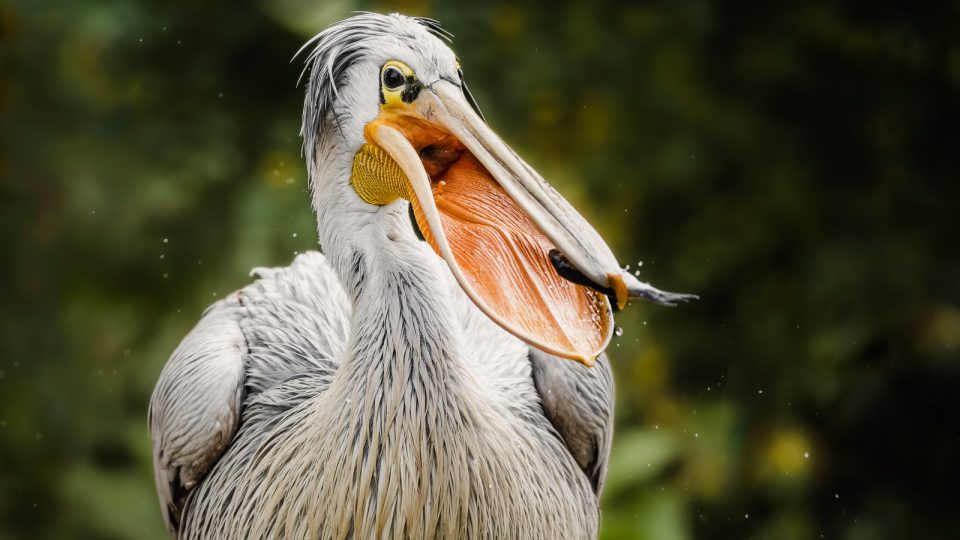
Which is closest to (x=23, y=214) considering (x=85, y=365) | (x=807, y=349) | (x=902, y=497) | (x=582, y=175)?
(x=85, y=365)

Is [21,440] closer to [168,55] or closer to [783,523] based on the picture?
[168,55]

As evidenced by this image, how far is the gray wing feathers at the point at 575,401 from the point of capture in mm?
2879

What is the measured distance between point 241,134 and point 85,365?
1.19m

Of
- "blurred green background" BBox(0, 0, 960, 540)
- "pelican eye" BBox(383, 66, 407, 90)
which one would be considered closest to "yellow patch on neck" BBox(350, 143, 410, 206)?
"pelican eye" BBox(383, 66, 407, 90)

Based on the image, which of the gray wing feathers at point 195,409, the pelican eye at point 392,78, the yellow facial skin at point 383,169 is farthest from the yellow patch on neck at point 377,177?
the gray wing feathers at point 195,409

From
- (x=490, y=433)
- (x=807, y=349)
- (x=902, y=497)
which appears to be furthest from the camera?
(x=807, y=349)

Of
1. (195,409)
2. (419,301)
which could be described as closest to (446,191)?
(419,301)

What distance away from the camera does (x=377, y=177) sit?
2346 mm

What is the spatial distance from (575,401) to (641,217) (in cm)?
209

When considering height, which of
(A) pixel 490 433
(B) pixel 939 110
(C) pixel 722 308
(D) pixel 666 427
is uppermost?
(A) pixel 490 433

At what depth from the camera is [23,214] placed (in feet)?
15.3

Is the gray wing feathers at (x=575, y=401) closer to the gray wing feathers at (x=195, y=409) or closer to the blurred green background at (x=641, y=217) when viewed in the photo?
the gray wing feathers at (x=195, y=409)

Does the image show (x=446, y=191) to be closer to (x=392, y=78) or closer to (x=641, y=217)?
(x=392, y=78)

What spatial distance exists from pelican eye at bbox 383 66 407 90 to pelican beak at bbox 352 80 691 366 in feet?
0.16
